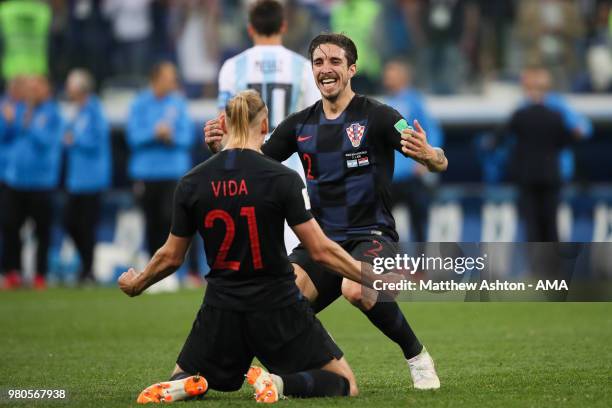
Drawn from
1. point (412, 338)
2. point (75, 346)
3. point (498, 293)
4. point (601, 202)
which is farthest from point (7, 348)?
point (601, 202)

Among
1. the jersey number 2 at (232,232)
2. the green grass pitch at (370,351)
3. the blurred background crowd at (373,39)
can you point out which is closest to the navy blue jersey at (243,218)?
the jersey number 2 at (232,232)

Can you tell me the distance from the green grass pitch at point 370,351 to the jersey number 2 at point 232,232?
707 mm

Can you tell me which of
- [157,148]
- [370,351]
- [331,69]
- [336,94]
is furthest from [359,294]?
[157,148]

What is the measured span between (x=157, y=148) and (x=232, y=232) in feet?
31.1

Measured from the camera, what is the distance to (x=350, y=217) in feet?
23.4

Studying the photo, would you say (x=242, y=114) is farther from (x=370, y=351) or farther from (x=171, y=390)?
(x=370, y=351)

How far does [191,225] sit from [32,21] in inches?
537

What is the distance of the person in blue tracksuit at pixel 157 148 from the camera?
15.5 meters

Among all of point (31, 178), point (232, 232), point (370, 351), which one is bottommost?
point (370, 351)

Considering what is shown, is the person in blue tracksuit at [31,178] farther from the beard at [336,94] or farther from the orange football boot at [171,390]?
the orange football boot at [171,390]

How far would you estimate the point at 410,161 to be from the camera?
16.0 metres

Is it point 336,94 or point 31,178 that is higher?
point 336,94

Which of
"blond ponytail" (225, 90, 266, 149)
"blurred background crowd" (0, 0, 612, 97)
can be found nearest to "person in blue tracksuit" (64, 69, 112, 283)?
"blurred background crowd" (0, 0, 612, 97)

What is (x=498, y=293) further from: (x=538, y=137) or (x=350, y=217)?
(x=538, y=137)
